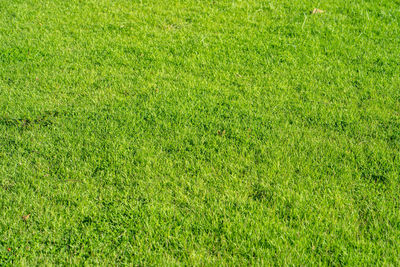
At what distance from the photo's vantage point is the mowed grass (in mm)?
2961

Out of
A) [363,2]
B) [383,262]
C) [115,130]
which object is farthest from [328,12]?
[383,262]

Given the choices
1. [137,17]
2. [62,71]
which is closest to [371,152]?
[62,71]

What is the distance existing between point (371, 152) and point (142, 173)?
2.18 metres

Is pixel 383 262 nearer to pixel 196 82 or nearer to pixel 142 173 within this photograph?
pixel 142 173

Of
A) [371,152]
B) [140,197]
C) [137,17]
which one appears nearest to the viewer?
[140,197]

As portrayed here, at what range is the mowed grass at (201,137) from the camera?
9.71 ft

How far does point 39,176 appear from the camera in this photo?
3520mm

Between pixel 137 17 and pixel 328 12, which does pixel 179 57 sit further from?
pixel 328 12

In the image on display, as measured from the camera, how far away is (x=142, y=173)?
354 centimetres

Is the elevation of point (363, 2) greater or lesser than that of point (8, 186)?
greater

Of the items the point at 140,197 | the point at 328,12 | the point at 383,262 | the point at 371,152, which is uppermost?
the point at 328,12

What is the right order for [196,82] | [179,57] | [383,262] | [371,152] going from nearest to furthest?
[383,262] → [371,152] → [196,82] → [179,57]

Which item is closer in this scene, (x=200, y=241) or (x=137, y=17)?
(x=200, y=241)

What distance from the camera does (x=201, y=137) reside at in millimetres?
3936
